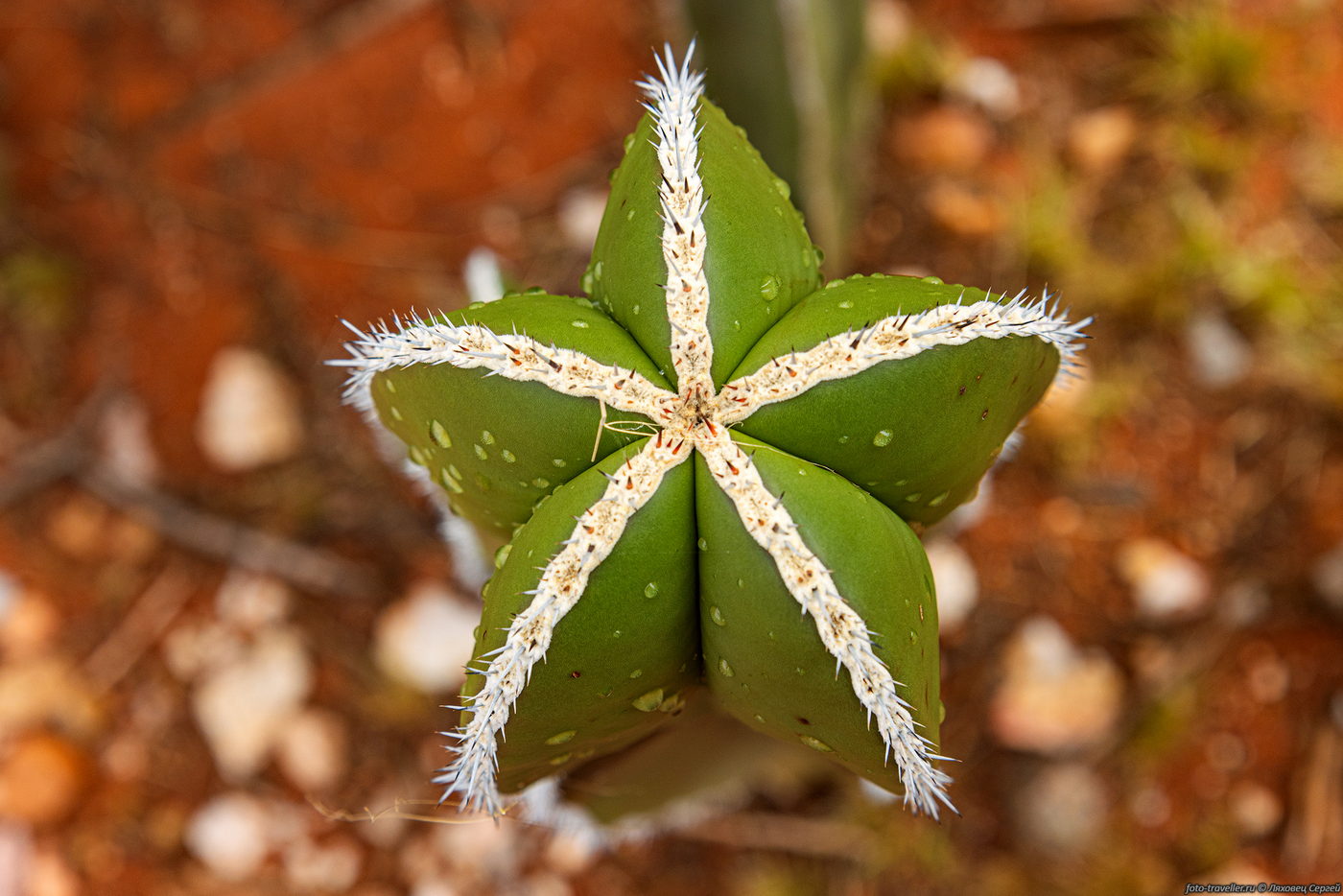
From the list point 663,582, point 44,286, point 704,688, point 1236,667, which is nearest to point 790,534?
point 663,582

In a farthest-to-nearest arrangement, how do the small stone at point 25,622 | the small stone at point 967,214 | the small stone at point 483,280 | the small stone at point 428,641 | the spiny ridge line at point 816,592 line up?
the small stone at point 25,622
the small stone at point 967,214
the small stone at point 428,641
the small stone at point 483,280
the spiny ridge line at point 816,592

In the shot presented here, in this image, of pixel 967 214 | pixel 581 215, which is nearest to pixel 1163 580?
pixel 967 214

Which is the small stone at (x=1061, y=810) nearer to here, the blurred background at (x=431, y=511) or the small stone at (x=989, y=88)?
the blurred background at (x=431, y=511)

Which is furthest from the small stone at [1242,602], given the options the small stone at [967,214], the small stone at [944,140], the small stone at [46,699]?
the small stone at [46,699]

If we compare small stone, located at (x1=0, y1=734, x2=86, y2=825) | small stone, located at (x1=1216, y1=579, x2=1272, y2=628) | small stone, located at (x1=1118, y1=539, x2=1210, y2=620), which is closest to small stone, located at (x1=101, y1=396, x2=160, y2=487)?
small stone, located at (x1=0, y1=734, x2=86, y2=825)

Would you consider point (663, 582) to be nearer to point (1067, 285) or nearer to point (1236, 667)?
point (1067, 285)

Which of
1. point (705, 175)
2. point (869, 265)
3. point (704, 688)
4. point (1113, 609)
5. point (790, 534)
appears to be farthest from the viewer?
point (869, 265)

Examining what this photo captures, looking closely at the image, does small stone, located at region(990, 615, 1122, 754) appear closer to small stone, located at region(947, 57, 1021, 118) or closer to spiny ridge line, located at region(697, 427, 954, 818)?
small stone, located at region(947, 57, 1021, 118)
